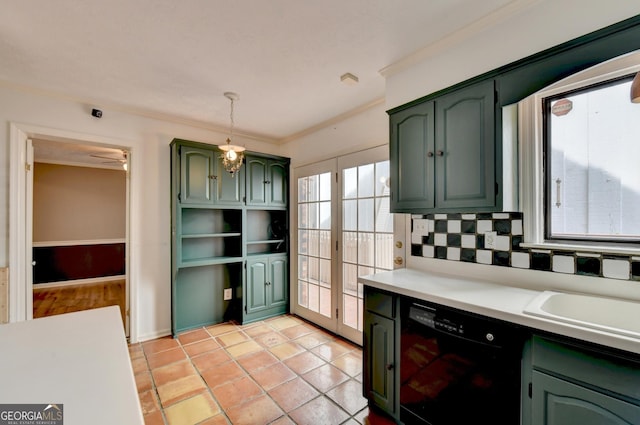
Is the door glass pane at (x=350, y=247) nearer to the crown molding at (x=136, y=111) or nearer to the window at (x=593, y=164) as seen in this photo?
the window at (x=593, y=164)

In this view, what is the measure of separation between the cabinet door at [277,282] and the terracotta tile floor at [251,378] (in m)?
0.49

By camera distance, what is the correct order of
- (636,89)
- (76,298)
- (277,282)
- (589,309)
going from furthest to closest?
(76,298) < (277,282) < (589,309) < (636,89)

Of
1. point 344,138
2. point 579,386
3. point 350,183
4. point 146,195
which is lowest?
point 579,386

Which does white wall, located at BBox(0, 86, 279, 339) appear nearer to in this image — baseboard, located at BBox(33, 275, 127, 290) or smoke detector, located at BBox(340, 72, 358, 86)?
smoke detector, located at BBox(340, 72, 358, 86)

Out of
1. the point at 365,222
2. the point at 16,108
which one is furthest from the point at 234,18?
the point at 16,108

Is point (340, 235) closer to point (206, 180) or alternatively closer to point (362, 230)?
point (362, 230)

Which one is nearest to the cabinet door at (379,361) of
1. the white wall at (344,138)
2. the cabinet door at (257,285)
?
the white wall at (344,138)

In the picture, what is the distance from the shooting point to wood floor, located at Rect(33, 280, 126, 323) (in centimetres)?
397

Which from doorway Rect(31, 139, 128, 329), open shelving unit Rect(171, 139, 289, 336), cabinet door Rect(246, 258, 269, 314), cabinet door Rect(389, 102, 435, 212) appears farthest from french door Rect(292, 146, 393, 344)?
doorway Rect(31, 139, 128, 329)

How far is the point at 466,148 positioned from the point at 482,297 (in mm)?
876

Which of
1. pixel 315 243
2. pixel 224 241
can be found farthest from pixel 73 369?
pixel 224 241

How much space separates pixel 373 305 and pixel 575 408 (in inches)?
40.0

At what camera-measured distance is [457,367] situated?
143 centimetres

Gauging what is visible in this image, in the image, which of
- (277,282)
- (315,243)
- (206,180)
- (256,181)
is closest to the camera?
(206,180)
